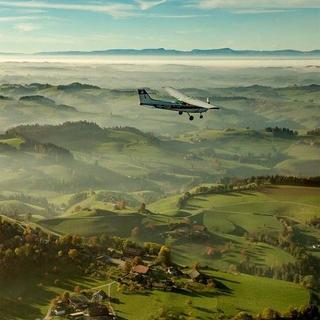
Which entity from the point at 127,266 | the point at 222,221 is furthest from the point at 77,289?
the point at 222,221

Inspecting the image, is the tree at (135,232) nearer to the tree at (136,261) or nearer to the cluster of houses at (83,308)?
the tree at (136,261)

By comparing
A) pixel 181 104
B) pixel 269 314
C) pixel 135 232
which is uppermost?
pixel 181 104

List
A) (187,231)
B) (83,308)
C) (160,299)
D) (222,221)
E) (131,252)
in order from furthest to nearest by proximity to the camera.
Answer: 1. (222,221)
2. (187,231)
3. (131,252)
4. (160,299)
5. (83,308)

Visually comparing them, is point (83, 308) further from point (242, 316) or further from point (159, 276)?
point (242, 316)

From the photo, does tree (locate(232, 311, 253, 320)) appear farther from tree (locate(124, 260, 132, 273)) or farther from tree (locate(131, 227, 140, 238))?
tree (locate(131, 227, 140, 238))

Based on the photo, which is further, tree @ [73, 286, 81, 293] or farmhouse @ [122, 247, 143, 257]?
farmhouse @ [122, 247, 143, 257]

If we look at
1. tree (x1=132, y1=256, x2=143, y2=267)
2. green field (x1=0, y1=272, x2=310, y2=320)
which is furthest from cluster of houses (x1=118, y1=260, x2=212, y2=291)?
green field (x1=0, y1=272, x2=310, y2=320)

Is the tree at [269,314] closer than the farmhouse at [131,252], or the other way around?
the tree at [269,314]

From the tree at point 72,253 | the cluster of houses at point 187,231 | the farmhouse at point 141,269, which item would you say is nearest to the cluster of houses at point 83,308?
the farmhouse at point 141,269

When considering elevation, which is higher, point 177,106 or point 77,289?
point 177,106

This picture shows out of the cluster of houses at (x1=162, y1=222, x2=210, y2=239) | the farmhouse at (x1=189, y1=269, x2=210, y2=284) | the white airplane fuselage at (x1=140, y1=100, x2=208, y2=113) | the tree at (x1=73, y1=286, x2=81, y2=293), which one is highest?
the white airplane fuselage at (x1=140, y1=100, x2=208, y2=113)
